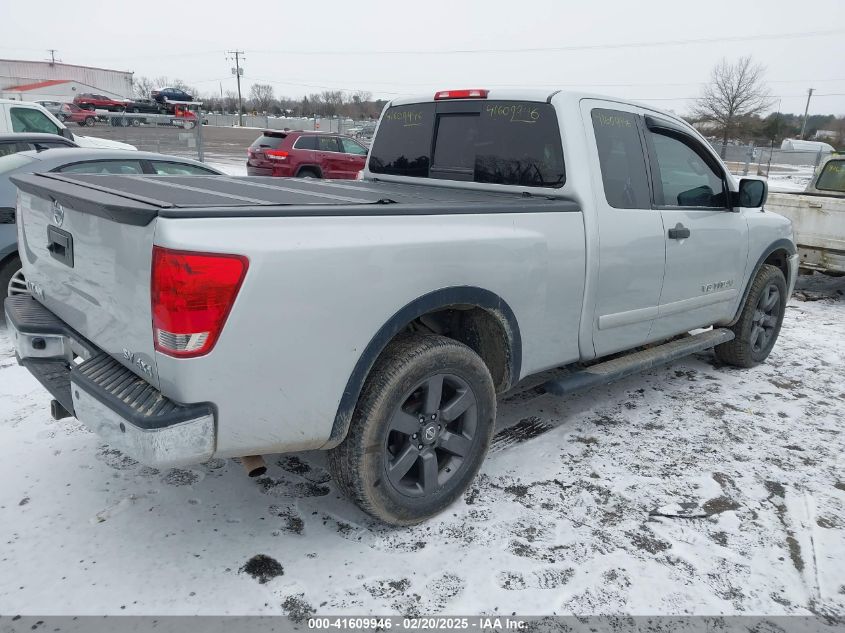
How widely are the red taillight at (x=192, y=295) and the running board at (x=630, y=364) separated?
6.47ft

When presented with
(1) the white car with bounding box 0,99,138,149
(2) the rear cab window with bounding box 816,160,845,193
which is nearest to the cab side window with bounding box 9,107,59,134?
(1) the white car with bounding box 0,99,138,149

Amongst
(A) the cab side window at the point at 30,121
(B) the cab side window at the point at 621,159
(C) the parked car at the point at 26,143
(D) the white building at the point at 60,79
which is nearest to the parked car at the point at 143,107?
(D) the white building at the point at 60,79

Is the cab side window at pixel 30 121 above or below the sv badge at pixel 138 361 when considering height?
above

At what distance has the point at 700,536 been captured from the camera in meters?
2.84

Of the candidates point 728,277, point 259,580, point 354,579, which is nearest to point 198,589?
point 259,580

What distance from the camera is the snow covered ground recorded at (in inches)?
94.0

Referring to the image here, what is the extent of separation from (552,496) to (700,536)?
2.27 ft

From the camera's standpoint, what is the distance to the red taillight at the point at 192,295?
6.35 feet

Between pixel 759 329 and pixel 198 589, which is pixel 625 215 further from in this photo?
pixel 198 589

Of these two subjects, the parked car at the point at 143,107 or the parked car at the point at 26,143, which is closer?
the parked car at the point at 26,143

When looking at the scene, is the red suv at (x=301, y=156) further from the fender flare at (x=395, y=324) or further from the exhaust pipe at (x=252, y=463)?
the exhaust pipe at (x=252, y=463)

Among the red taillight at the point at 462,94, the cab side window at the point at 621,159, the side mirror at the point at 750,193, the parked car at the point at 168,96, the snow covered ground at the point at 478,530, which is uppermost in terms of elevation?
the parked car at the point at 168,96

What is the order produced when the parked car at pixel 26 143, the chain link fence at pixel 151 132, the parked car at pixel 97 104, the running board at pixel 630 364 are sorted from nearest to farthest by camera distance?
the running board at pixel 630 364
the parked car at pixel 26 143
the chain link fence at pixel 151 132
the parked car at pixel 97 104

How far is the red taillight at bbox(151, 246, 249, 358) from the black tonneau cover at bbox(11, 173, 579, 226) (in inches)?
6.0
